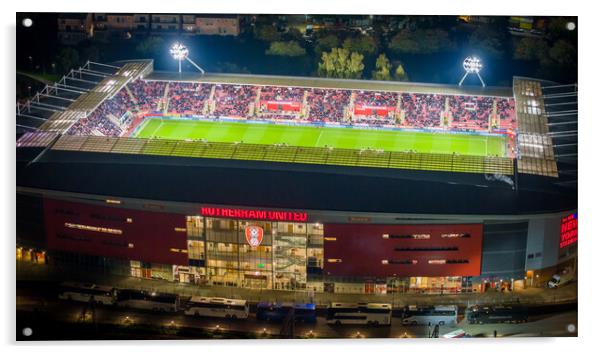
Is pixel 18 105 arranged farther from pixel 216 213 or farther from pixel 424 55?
pixel 424 55

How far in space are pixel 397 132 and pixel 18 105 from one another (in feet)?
28.0

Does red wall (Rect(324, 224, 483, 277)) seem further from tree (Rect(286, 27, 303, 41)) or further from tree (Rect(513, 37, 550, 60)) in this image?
tree (Rect(286, 27, 303, 41))

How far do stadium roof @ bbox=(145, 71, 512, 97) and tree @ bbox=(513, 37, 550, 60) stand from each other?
4.30 feet

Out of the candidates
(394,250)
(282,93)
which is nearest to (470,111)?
(394,250)

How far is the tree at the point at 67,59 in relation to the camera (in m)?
28.3

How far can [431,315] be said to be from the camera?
91.5ft

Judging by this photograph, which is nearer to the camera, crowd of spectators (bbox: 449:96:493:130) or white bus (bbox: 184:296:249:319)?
white bus (bbox: 184:296:249:319)

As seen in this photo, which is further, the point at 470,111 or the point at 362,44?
the point at 470,111

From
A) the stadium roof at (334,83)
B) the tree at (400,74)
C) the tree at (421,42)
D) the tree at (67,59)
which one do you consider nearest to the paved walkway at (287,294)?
the tree at (67,59)

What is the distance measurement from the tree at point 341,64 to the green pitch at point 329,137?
1.53 meters

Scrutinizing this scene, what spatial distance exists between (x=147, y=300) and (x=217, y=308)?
1503 millimetres

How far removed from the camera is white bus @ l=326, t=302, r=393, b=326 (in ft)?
91.2

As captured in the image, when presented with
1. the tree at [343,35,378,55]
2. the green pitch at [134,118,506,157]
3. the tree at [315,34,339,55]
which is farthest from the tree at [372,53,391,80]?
the green pitch at [134,118,506,157]

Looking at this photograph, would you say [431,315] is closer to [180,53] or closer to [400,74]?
[400,74]
